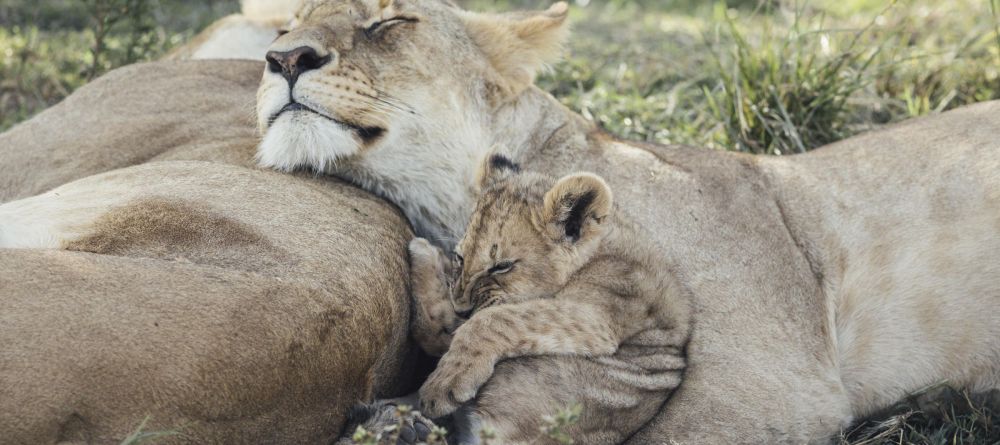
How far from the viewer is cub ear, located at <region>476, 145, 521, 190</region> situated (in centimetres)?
398

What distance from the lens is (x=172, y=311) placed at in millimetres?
2926

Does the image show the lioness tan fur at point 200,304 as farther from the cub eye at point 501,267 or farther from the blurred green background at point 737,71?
the blurred green background at point 737,71

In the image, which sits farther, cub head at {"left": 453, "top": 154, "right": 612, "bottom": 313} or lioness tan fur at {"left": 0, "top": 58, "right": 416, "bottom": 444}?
cub head at {"left": 453, "top": 154, "right": 612, "bottom": 313}

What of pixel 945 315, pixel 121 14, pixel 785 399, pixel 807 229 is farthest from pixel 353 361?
pixel 121 14

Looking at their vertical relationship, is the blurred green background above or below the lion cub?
below

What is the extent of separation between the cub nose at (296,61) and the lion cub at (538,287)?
677mm

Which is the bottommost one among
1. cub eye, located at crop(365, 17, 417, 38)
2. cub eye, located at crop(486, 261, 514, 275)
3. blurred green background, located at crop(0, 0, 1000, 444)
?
blurred green background, located at crop(0, 0, 1000, 444)

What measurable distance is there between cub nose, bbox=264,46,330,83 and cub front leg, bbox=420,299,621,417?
1096 mm

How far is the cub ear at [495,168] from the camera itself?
3980 millimetres

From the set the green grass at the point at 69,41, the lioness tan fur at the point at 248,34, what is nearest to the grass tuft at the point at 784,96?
the lioness tan fur at the point at 248,34

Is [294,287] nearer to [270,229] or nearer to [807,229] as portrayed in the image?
[270,229]

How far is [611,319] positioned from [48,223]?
170cm

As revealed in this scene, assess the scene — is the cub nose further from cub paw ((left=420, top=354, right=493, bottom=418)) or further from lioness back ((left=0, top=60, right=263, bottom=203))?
cub paw ((left=420, top=354, right=493, bottom=418))

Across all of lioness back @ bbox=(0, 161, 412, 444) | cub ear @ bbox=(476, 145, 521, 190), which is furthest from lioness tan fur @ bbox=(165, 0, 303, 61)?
cub ear @ bbox=(476, 145, 521, 190)
